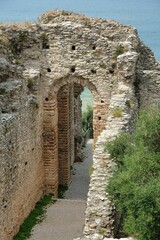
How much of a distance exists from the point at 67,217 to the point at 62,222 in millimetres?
432

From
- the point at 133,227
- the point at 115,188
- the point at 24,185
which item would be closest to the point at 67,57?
the point at 24,185

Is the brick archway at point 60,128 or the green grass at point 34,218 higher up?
the brick archway at point 60,128

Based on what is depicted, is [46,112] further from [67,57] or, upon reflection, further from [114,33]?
[114,33]

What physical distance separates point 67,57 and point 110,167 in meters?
6.03

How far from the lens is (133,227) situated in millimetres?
8984

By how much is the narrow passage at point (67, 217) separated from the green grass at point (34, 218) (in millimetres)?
145

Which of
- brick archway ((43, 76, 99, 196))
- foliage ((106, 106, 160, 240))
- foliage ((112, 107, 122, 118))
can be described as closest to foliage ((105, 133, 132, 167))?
foliage ((106, 106, 160, 240))

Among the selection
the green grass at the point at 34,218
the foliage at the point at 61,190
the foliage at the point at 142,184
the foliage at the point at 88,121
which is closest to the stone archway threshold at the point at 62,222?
the green grass at the point at 34,218

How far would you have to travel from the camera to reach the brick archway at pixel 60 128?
1761 centimetres

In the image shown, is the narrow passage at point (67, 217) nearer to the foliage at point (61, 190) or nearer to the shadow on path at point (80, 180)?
the shadow on path at point (80, 180)

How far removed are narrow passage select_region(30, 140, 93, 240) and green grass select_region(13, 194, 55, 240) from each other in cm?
15

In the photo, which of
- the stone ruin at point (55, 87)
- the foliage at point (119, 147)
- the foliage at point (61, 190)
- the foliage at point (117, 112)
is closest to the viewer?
the foliage at point (119, 147)

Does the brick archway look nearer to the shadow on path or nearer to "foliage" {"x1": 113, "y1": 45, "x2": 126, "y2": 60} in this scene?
the shadow on path

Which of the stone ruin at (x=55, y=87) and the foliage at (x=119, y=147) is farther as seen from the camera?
the stone ruin at (x=55, y=87)
